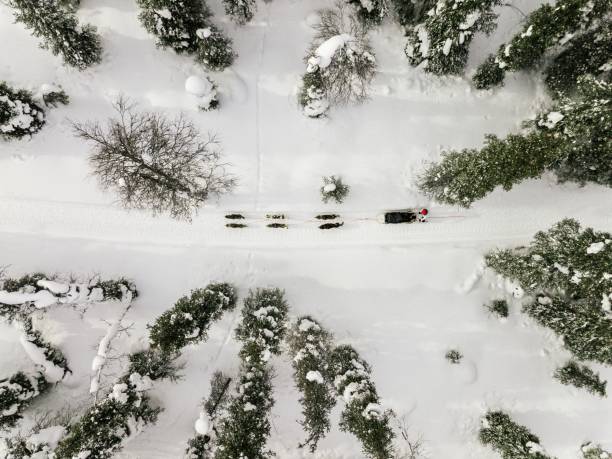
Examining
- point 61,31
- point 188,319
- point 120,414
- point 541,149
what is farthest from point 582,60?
point 120,414

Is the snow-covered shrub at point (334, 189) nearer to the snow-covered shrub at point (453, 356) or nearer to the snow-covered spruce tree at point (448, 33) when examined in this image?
the snow-covered spruce tree at point (448, 33)

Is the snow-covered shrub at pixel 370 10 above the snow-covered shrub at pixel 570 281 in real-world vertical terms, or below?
above

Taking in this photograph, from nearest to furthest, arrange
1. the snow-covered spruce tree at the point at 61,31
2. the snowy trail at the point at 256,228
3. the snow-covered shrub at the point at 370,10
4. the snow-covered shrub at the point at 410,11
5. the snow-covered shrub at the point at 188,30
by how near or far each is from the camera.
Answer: the snow-covered spruce tree at the point at 61,31, the snow-covered shrub at the point at 188,30, the snow-covered shrub at the point at 370,10, the snow-covered shrub at the point at 410,11, the snowy trail at the point at 256,228

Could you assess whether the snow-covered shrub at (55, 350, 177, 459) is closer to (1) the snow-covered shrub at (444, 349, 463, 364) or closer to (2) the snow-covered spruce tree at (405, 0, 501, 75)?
(1) the snow-covered shrub at (444, 349, 463, 364)

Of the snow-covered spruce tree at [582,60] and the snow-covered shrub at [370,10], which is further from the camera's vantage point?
the snow-covered shrub at [370,10]

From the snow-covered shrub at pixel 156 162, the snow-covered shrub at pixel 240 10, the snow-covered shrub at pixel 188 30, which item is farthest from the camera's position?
the snow-covered shrub at pixel 240 10

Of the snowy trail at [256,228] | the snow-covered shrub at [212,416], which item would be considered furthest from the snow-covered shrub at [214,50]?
the snow-covered shrub at [212,416]

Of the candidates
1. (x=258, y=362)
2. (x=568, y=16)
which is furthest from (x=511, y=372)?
(x=568, y=16)
